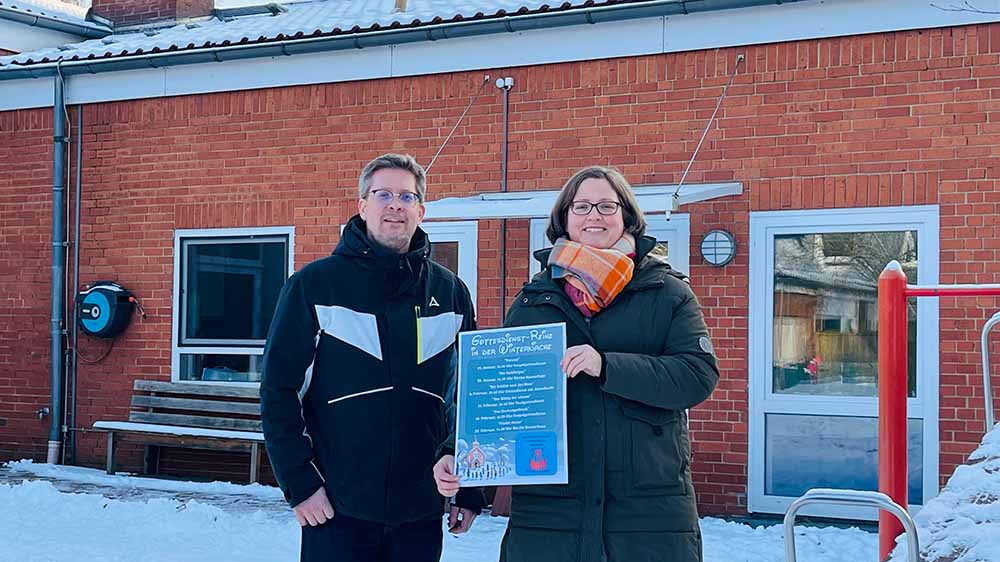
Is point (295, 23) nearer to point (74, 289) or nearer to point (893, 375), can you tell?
point (74, 289)

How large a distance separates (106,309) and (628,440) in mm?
7877

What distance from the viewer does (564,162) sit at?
866 centimetres

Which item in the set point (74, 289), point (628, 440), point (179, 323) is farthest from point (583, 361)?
point (74, 289)

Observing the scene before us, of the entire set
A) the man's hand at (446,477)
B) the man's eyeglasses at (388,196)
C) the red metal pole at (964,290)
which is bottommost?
the man's hand at (446,477)

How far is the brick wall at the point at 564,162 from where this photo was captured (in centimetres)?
748

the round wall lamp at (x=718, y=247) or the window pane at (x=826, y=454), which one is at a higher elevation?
the round wall lamp at (x=718, y=247)

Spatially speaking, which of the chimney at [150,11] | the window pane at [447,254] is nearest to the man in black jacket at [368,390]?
the window pane at [447,254]

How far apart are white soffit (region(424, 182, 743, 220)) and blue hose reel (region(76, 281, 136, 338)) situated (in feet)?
10.9

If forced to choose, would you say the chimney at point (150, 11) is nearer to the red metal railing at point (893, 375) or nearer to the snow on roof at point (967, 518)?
the red metal railing at point (893, 375)

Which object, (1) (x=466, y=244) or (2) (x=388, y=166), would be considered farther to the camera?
(1) (x=466, y=244)

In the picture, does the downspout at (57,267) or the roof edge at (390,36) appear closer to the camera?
the roof edge at (390,36)

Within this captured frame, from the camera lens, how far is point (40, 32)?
1222 centimetres

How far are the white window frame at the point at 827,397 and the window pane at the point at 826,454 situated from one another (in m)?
0.06

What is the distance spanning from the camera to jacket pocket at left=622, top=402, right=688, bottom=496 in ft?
10.1
